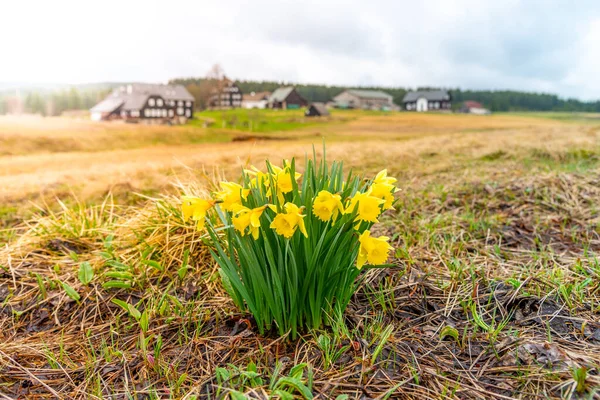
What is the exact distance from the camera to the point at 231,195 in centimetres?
176

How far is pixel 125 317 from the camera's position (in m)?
2.37

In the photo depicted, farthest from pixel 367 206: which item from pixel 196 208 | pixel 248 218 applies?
pixel 196 208

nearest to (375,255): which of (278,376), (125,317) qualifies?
(278,376)

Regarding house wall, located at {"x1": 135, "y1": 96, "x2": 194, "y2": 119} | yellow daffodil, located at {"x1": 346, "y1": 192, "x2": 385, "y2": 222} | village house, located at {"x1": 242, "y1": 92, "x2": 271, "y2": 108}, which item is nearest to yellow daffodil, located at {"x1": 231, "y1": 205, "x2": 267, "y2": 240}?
yellow daffodil, located at {"x1": 346, "y1": 192, "x2": 385, "y2": 222}

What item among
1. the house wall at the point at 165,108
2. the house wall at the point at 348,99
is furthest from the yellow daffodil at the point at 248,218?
the house wall at the point at 348,99

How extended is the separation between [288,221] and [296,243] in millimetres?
288

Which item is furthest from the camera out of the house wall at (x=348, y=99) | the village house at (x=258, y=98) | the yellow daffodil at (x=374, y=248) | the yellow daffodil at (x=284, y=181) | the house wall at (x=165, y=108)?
the house wall at (x=348, y=99)

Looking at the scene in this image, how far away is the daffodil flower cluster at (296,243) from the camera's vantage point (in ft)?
5.67

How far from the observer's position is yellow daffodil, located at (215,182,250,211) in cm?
175

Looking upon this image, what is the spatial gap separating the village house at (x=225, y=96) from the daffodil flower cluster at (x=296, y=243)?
6310 mm

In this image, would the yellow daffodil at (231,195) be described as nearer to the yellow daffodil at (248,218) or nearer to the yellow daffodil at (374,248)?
the yellow daffodil at (248,218)

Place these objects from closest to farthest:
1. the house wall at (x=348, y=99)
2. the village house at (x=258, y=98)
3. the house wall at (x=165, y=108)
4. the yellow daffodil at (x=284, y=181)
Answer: the yellow daffodil at (x=284, y=181) < the house wall at (x=165, y=108) < the village house at (x=258, y=98) < the house wall at (x=348, y=99)

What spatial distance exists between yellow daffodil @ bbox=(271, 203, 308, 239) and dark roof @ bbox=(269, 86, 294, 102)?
9.26 m

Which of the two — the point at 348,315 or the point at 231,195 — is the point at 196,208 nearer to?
the point at 231,195
